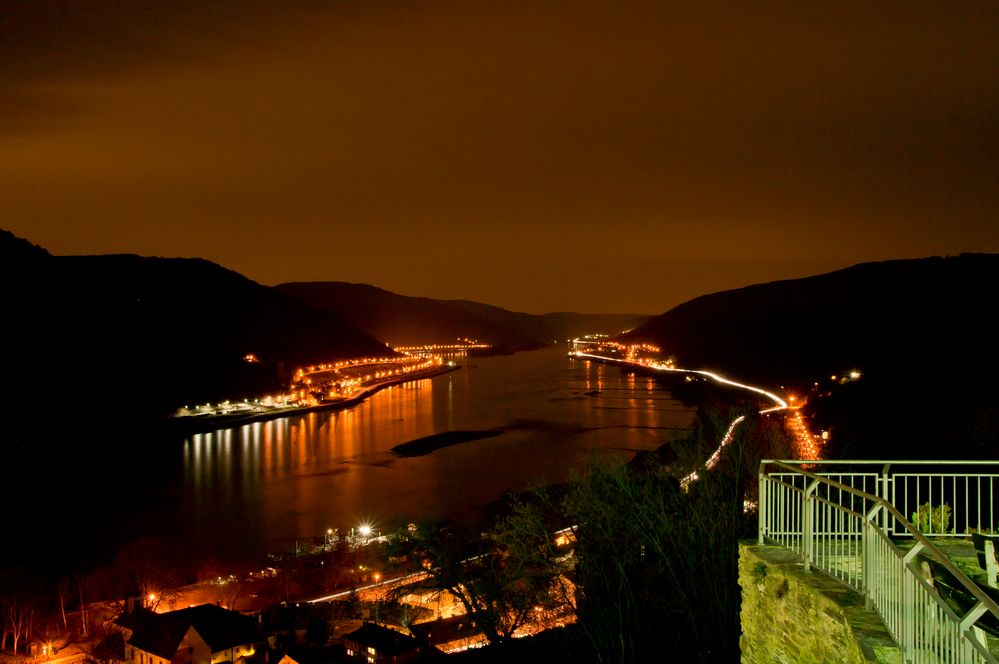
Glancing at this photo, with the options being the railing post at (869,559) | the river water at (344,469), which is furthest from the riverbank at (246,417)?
the railing post at (869,559)

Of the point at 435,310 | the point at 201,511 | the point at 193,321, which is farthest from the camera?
the point at 435,310

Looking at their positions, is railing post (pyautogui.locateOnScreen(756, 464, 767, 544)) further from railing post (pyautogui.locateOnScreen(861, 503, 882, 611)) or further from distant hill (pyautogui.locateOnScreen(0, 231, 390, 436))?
distant hill (pyautogui.locateOnScreen(0, 231, 390, 436))

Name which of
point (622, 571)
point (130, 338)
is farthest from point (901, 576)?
point (130, 338)

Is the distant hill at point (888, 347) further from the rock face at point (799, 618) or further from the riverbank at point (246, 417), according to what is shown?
the riverbank at point (246, 417)

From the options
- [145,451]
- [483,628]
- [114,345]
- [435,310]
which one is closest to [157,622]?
[483,628]

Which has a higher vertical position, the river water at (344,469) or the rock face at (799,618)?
the rock face at (799,618)

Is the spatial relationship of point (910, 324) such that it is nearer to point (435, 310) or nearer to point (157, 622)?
point (157, 622)
